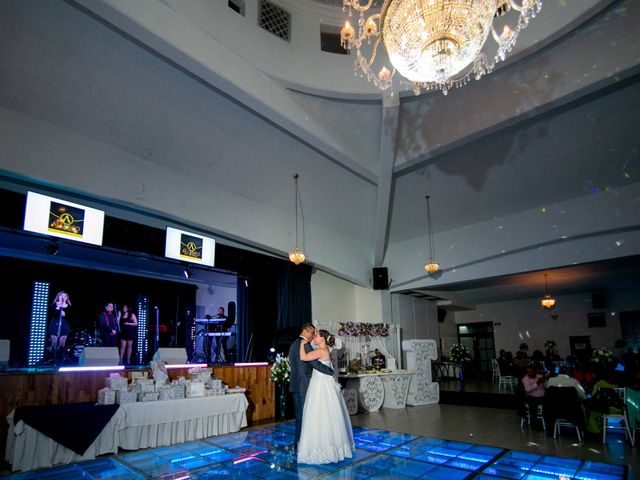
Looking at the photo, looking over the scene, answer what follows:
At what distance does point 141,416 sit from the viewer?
5875 millimetres

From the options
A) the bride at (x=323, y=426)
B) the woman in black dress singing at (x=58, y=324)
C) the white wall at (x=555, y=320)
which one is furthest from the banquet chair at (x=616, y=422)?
the woman in black dress singing at (x=58, y=324)

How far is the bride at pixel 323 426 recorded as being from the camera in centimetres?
486

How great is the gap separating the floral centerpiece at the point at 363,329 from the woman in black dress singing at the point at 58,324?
602 cm

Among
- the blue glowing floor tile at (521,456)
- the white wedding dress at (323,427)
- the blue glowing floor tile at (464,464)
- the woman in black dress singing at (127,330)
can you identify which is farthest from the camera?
the woman in black dress singing at (127,330)

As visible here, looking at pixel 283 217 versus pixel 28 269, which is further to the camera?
pixel 283 217

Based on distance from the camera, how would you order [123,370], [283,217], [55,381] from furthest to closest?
[283,217]
[123,370]
[55,381]

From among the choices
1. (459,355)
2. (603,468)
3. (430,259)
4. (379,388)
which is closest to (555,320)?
(459,355)

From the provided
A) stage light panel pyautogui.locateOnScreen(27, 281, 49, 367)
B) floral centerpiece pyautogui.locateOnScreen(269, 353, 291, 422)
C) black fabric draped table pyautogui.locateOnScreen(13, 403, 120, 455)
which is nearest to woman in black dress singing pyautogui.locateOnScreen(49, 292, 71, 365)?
stage light panel pyautogui.locateOnScreen(27, 281, 49, 367)

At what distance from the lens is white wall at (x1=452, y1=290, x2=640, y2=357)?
15188 millimetres

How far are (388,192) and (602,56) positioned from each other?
4374mm

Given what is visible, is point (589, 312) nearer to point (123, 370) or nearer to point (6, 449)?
point (123, 370)

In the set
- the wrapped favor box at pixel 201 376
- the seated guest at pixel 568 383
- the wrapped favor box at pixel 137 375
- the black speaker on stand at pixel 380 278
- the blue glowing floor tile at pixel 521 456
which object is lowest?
the blue glowing floor tile at pixel 521 456

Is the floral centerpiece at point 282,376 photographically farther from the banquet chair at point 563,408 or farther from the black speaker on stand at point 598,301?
the black speaker on stand at point 598,301

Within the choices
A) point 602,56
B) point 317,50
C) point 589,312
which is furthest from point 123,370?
point 589,312
